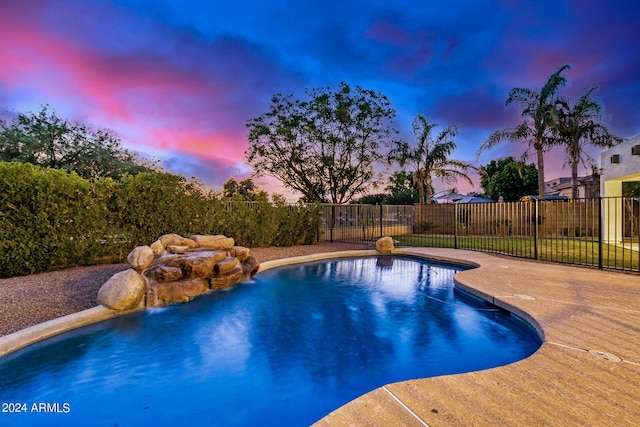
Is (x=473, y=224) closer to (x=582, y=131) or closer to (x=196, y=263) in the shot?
(x=582, y=131)

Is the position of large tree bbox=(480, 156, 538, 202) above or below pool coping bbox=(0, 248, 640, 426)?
above

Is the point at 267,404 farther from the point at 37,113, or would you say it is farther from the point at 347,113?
the point at 37,113

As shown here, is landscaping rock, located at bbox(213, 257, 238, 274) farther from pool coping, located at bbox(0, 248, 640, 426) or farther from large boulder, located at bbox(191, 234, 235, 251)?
pool coping, located at bbox(0, 248, 640, 426)

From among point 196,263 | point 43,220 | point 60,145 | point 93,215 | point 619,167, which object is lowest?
point 196,263

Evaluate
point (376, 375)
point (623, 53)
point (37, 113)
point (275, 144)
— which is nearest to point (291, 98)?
point (275, 144)

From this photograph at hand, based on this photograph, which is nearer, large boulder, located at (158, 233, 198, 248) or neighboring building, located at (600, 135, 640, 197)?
large boulder, located at (158, 233, 198, 248)

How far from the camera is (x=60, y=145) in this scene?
15758 mm

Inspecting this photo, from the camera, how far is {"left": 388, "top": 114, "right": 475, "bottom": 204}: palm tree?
61.3 feet

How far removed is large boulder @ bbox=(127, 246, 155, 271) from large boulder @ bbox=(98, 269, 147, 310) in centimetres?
21

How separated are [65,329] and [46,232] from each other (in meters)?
3.35

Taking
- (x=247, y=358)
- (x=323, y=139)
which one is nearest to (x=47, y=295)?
(x=247, y=358)

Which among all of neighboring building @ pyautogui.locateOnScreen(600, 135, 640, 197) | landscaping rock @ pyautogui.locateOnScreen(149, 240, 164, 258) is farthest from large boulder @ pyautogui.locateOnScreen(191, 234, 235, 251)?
A: neighboring building @ pyautogui.locateOnScreen(600, 135, 640, 197)

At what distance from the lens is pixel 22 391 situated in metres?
2.94

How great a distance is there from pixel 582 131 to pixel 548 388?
18.0 m
